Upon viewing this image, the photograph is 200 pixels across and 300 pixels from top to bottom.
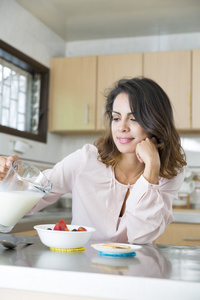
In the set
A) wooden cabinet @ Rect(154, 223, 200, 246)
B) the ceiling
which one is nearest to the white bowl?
wooden cabinet @ Rect(154, 223, 200, 246)

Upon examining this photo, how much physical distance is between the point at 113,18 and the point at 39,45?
715 mm

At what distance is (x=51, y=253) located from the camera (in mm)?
1110

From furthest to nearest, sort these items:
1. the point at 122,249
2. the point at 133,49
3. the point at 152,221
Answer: the point at 133,49
the point at 152,221
the point at 122,249

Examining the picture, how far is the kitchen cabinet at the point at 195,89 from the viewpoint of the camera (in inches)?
144

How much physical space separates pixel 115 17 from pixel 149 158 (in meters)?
2.40

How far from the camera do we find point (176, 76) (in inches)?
147

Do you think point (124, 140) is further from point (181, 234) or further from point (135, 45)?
point (135, 45)

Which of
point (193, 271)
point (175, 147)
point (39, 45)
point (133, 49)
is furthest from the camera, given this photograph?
point (133, 49)

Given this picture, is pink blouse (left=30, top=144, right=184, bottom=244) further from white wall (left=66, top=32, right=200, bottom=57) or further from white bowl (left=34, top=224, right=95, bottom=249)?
white wall (left=66, top=32, right=200, bottom=57)

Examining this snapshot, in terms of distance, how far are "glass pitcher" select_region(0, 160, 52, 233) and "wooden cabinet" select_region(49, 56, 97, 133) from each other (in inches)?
107

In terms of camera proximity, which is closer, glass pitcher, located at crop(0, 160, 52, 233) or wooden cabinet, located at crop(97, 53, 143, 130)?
glass pitcher, located at crop(0, 160, 52, 233)

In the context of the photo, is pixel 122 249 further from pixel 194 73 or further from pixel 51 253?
pixel 194 73

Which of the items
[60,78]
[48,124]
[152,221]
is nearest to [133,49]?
[60,78]

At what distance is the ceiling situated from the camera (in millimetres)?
3410
